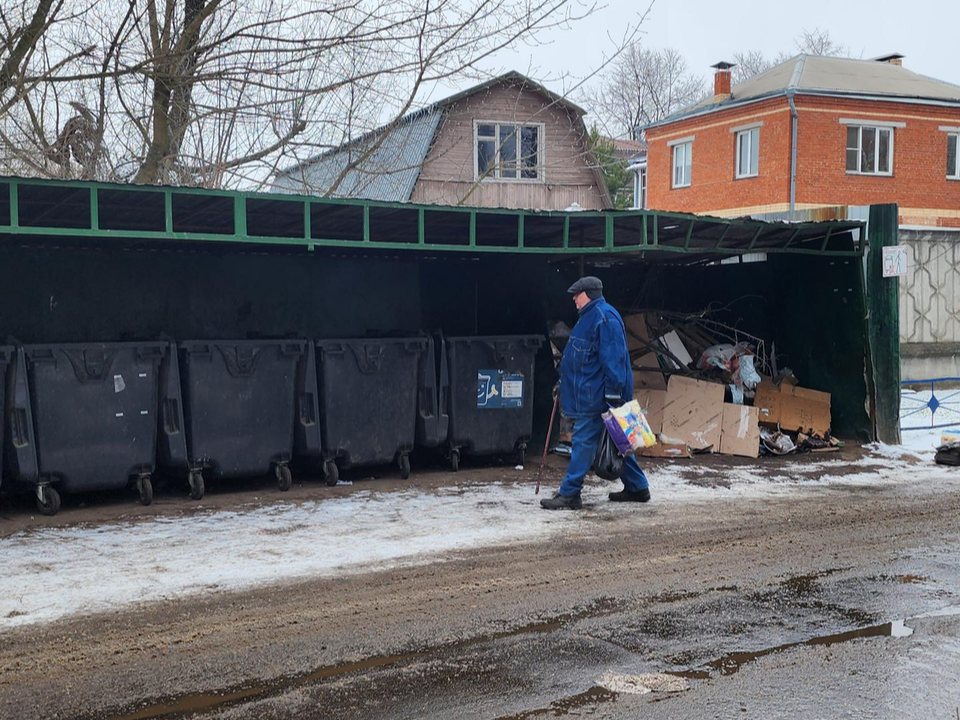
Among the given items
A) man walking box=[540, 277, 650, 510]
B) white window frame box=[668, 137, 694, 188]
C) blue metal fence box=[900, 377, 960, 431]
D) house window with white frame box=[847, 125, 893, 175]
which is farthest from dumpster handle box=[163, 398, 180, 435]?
white window frame box=[668, 137, 694, 188]

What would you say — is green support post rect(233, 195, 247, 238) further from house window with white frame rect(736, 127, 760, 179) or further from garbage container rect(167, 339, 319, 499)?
house window with white frame rect(736, 127, 760, 179)

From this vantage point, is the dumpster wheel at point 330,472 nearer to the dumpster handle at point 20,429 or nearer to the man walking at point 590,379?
the man walking at point 590,379

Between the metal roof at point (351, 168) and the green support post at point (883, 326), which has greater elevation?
the metal roof at point (351, 168)

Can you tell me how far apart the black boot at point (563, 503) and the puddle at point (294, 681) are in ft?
8.82

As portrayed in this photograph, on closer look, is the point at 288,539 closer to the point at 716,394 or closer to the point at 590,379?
the point at 590,379

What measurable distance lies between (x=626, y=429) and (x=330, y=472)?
2.73 m

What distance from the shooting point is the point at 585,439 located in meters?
8.07

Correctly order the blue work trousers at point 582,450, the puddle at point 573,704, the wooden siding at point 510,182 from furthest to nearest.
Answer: the wooden siding at point 510,182 < the blue work trousers at point 582,450 < the puddle at point 573,704

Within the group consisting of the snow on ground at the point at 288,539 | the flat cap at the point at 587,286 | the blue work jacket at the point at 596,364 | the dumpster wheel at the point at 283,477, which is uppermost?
the flat cap at the point at 587,286

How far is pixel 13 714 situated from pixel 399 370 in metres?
5.52

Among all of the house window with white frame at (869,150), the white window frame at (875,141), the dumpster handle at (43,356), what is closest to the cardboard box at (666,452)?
the dumpster handle at (43,356)

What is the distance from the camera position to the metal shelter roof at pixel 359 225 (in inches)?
298

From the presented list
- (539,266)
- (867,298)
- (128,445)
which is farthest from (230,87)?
(867,298)

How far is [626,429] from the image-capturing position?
7910mm
